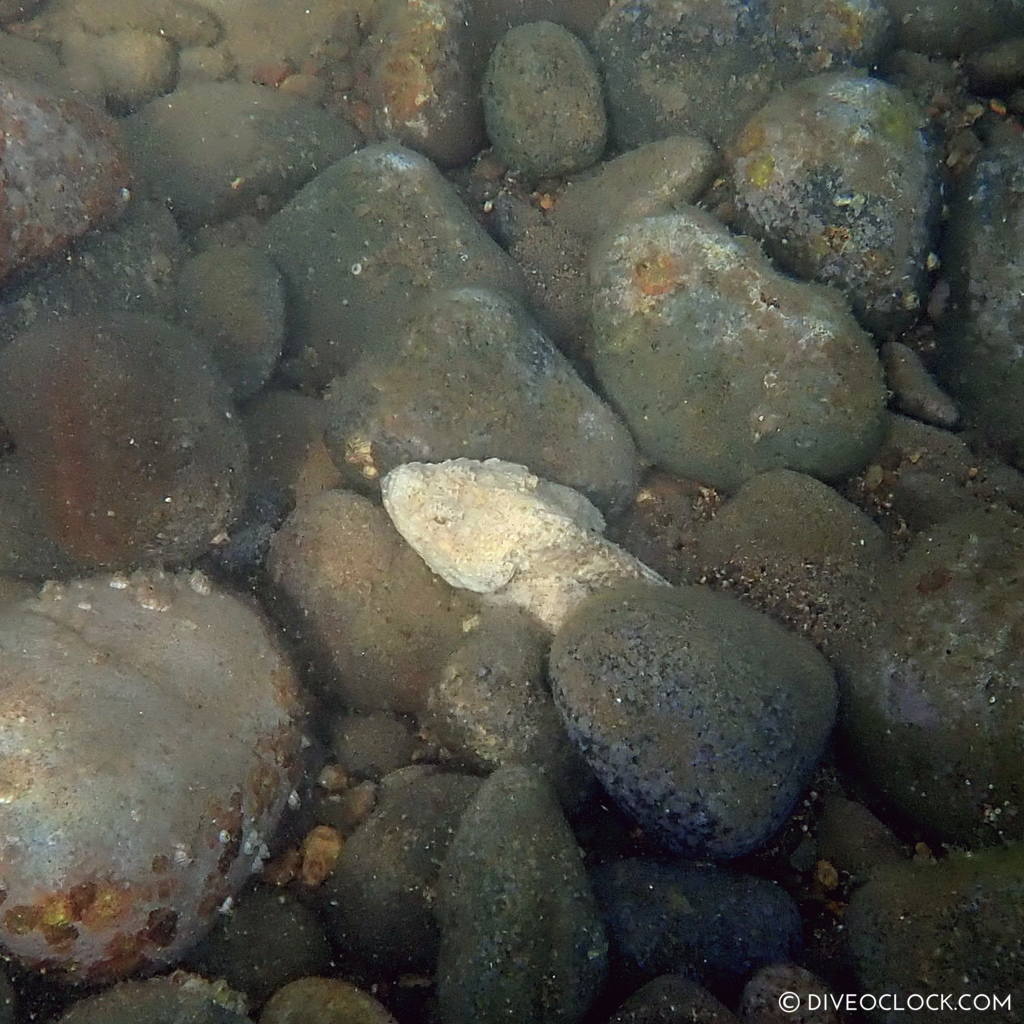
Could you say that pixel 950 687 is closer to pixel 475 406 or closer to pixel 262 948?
pixel 475 406

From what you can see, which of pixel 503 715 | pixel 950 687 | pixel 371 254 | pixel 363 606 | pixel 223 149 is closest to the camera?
pixel 950 687

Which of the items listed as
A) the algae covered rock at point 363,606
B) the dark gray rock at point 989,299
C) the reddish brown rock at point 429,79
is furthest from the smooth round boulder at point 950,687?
the reddish brown rock at point 429,79

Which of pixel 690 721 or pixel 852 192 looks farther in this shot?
pixel 852 192

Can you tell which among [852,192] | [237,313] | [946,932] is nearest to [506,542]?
[237,313]

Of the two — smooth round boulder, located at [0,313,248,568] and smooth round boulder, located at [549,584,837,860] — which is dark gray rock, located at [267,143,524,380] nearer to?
smooth round boulder, located at [0,313,248,568]

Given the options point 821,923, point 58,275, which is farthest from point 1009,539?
point 58,275

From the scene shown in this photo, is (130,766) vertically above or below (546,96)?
below

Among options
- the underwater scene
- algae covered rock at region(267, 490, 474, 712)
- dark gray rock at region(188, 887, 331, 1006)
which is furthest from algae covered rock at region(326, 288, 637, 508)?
dark gray rock at region(188, 887, 331, 1006)

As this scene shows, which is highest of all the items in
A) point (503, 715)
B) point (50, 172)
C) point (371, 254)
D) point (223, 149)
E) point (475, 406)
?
point (50, 172)
